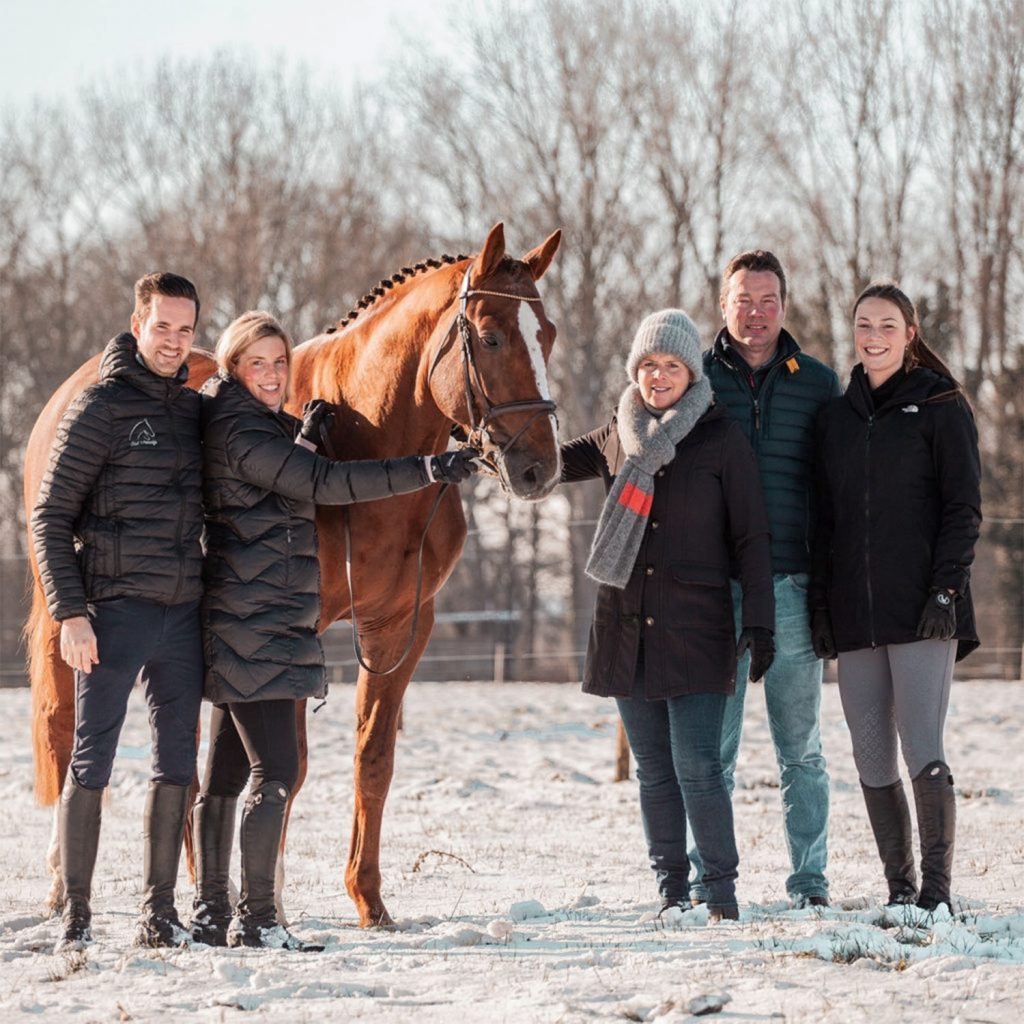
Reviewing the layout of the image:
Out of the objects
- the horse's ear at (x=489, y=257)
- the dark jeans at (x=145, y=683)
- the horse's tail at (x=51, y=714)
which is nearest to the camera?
the dark jeans at (x=145, y=683)

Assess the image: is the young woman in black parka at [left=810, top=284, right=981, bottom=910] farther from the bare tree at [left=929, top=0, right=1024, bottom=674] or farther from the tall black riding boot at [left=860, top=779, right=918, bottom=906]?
the bare tree at [left=929, top=0, right=1024, bottom=674]

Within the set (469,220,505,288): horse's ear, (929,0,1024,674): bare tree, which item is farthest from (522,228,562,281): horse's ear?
(929,0,1024,674): bare tree

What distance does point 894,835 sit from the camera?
495 cm

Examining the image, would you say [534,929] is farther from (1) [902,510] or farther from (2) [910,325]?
(2) [910,325]

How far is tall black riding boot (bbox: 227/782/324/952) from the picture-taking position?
4414 mm

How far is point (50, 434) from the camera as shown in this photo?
647 cm

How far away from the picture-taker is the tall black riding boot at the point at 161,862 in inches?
172

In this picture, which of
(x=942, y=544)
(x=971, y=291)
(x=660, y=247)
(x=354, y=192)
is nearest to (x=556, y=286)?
(x=660, y=247)

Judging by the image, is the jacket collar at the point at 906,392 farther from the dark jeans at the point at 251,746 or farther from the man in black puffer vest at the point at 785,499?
the dark jeans at the point at 251,746

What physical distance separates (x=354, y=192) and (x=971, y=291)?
11790 mm

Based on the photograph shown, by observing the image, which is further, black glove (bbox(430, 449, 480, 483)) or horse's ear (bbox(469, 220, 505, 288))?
horse's ear (bbox(469, 220, 505, 288))

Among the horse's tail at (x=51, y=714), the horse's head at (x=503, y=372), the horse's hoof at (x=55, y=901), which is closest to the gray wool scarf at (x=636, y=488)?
the horse's head at (x=503, y=372)

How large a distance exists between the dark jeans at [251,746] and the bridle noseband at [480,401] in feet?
3.47

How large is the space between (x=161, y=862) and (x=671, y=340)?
7.69 feet
